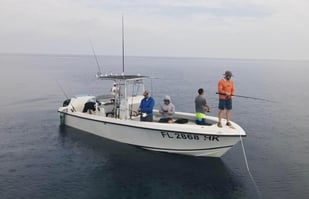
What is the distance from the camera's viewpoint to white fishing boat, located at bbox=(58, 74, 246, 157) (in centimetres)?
1054

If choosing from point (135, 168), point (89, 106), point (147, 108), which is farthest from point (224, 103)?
point (89, 106)

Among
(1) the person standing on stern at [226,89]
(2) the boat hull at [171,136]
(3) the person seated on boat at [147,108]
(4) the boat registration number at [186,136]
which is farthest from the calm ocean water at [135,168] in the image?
(1) the person standing on stern at [226,89]

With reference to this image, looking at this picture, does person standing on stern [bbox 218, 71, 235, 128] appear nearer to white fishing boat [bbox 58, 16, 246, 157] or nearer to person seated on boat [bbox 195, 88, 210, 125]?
person seated on boat [bbox 195, 88, 210, 125]

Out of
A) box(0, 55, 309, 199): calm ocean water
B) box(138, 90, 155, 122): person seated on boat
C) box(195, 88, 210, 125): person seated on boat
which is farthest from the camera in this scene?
box(138, 90, 155, 122): person seated on boat

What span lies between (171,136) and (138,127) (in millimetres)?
1346

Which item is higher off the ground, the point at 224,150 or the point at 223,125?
the point at 223,125

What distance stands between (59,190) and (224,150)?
5653mm

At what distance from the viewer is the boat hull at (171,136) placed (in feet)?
34.1

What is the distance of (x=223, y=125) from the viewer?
11.0 metres

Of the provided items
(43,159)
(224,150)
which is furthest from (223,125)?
(43,159)

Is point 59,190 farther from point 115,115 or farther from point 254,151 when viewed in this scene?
point 254,151

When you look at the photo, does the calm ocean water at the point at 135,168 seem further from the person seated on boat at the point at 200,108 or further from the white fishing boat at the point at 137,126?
the person seated on boat at the point at 200,108

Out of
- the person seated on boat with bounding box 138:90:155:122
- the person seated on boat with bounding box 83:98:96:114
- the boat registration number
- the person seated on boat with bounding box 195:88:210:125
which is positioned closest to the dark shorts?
the person seated on boat with bounding box 195:88:210:125

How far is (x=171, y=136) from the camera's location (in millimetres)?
11125
